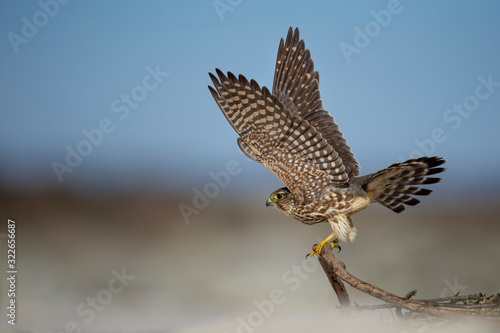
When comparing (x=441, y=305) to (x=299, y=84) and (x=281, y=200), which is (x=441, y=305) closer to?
(x=281, y=200)

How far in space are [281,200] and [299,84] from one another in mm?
1162

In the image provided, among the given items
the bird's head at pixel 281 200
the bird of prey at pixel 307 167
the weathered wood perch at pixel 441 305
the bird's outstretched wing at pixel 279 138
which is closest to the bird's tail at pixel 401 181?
the bird of prey at pixel 307 167

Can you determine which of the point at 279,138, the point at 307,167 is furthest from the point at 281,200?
the point at 279,138

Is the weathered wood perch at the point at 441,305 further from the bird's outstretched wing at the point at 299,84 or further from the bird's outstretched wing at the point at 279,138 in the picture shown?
the bird's outstretched wing at the point at 299,84

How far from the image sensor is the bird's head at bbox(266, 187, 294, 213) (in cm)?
372

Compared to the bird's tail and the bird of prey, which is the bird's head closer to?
the bird of prey

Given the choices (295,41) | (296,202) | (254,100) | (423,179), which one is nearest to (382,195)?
(423,179)

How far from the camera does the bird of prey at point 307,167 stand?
11.3ft

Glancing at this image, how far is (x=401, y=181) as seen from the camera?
144 inches

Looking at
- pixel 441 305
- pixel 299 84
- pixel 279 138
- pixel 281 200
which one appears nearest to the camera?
pixel 441 305

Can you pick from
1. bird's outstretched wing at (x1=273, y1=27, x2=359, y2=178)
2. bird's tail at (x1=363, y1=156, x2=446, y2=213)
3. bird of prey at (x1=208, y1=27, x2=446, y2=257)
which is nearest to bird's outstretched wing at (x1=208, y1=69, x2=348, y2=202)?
bird of prey at (x1=208, y1=27, x2=446, y2=257)

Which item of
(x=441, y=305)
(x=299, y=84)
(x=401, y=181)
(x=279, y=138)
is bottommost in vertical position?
(x=441, y=305)

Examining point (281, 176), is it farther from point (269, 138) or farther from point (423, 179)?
point (423, 179)

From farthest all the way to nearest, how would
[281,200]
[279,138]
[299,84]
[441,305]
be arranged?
[299,84]
[281,200]
[279,138]
[441,305]
